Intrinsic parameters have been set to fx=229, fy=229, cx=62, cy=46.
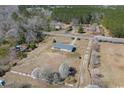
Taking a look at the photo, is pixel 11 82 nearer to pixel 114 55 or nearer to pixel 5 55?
pixel 5 55

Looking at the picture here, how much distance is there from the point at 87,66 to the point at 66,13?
2355cm

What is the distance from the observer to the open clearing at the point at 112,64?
18594 mm

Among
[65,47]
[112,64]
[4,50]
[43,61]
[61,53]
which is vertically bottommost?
[112,64]

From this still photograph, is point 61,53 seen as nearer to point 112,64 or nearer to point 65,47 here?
point 65,47

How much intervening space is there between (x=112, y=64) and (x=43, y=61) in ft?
21.9

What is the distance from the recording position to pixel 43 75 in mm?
17766

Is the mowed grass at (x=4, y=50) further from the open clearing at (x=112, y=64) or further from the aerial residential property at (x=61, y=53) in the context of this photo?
the open clearing at (x=112, y=64)

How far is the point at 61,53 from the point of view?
24.7m

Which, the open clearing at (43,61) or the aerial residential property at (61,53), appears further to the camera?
the open clearing at (43,61)

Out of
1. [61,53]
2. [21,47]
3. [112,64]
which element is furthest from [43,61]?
[112,64]

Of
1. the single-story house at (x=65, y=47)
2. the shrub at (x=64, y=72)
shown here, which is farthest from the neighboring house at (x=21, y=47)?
the shrub at (x=64, y=72)

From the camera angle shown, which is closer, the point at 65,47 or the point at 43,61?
the point at 43,61

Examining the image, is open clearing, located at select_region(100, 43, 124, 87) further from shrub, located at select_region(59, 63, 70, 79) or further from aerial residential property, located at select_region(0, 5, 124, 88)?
shrub, located at select_region(59, 63, 70, 79)

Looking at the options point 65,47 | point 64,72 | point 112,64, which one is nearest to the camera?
point 64,72
